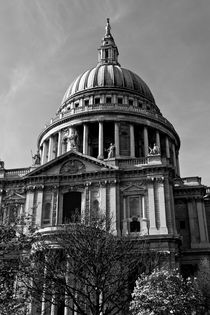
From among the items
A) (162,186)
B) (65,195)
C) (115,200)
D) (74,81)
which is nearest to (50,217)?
(65,195)

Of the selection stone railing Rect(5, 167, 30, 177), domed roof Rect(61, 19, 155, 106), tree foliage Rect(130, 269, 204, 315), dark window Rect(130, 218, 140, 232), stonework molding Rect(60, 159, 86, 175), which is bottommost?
tree foliage Rect(130, 269, 204, 315)

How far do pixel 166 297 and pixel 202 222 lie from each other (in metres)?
25.0

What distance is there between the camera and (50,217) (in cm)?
4281

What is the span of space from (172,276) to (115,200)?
18.6 meters

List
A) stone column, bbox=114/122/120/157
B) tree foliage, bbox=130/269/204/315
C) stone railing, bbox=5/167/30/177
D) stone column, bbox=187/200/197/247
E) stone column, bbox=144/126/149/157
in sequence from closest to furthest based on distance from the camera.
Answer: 1. tree foliage, bbox=130/269/204/315
2. stone column, bbox=187/200/197/247
3. stone railing, bbox=5/167/30/177
4. stone column, bbox=114/122/120/157
5. stone column, bbox=144/126/149/157

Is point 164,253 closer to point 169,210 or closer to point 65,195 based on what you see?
point 169,210

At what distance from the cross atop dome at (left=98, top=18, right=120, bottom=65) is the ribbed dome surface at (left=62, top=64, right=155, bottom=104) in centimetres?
448

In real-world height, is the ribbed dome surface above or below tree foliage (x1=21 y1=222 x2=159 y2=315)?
above

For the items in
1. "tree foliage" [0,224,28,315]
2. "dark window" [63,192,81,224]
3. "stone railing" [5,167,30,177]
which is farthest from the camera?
"stone railing" [5,167,30,177]

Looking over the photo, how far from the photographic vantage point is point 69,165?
4541 cm

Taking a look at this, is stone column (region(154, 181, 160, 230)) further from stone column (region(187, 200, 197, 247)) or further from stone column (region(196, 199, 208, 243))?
stone column (region(196, 199, 208, 243))

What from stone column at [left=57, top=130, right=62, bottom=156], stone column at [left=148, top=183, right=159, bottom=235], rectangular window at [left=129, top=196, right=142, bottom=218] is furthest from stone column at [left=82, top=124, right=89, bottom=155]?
stone column at [left=148, top=183, right=159, bottom=235]

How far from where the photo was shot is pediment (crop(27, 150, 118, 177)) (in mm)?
44531

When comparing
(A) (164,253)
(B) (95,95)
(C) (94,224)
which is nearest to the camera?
(C) (94,224)
